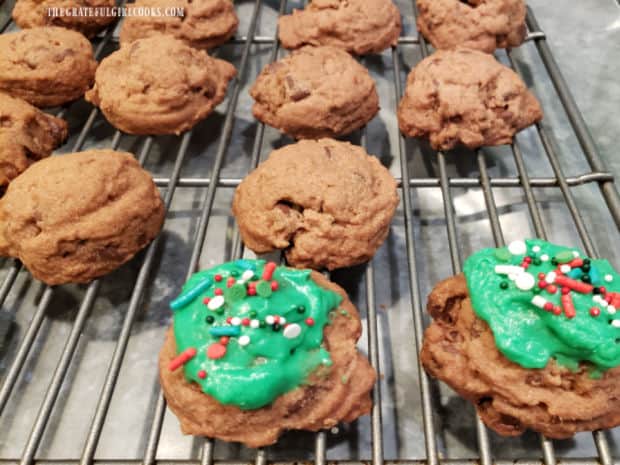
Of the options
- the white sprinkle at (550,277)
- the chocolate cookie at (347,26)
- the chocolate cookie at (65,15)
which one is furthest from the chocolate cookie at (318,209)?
the chocolate cookie at (65,15)

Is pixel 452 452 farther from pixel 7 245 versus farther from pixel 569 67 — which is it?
pixel 569 67

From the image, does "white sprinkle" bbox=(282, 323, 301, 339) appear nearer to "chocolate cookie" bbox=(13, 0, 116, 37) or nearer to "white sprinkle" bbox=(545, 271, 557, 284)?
"white sprinkle" bbox=(545, 271, 557, 284)

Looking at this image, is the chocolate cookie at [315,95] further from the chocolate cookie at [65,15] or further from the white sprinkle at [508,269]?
the chocolate cookie at [65,15]

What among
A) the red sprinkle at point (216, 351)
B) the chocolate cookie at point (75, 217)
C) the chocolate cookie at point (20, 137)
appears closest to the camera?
the red sprinkle at point (216, 351)

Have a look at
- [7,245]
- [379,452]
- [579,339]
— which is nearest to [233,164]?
[7,245]

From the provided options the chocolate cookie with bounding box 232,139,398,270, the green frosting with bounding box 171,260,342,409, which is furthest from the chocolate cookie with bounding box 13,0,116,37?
the green frosting with bounding box 171,260,342,409

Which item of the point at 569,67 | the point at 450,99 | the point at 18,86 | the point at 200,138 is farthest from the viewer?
the point at 569,67
